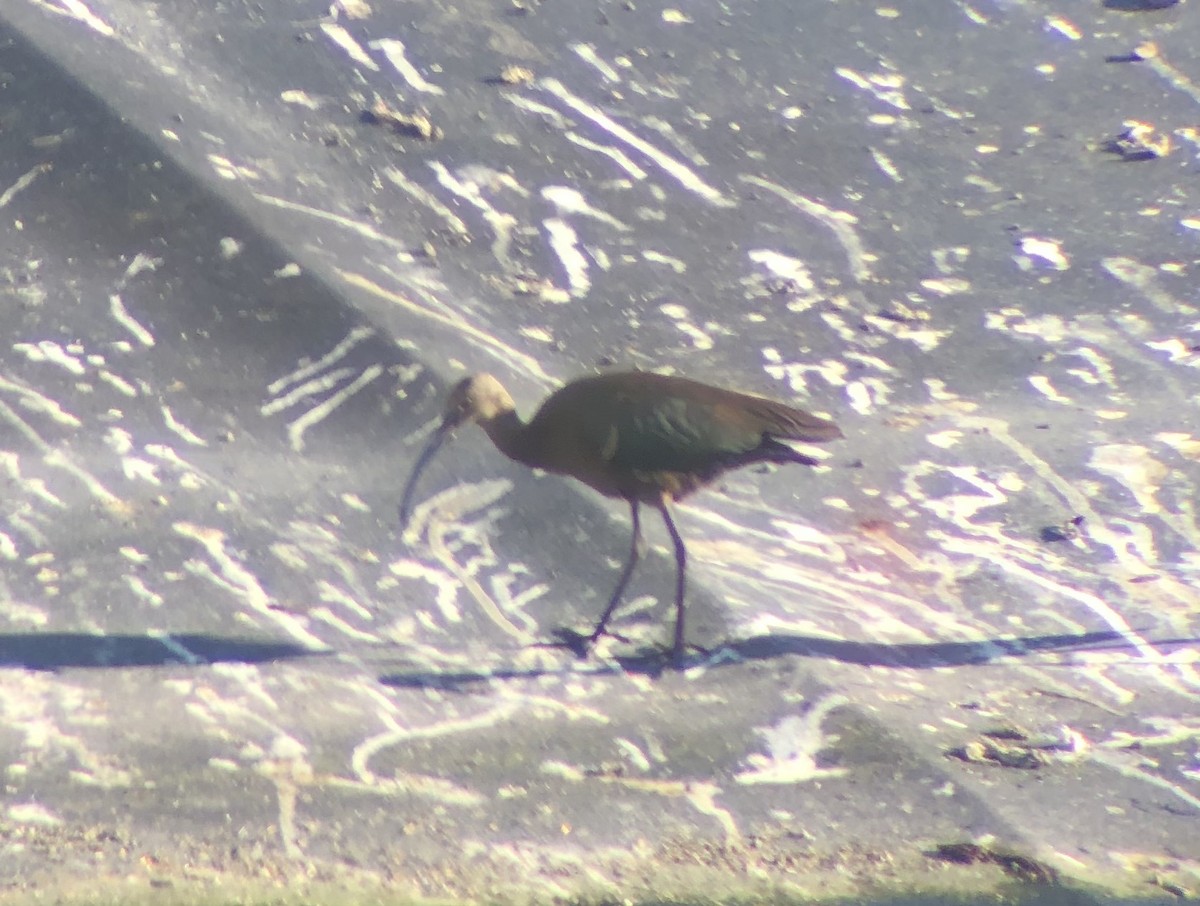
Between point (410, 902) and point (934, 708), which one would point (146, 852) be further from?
point (934, 708)

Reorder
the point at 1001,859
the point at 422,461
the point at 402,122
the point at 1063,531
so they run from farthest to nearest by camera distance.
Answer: the point at 402,122
the point at 1063,531
the point at 422,461
the point at 1001,859

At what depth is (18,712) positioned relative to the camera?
2639 millimetres

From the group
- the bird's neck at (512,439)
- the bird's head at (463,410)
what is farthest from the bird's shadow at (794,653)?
the bird's neck at (512,439)

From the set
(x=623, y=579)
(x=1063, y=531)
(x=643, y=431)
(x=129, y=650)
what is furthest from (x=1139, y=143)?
(x=129, y=650)

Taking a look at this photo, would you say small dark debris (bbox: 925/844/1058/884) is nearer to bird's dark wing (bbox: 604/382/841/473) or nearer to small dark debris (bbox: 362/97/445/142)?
bird's dark wing (bbox: 604/382/841/473)

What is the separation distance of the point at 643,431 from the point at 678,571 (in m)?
0.42

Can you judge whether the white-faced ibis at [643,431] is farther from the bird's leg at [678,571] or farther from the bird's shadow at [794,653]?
the bird's shadow at [794,653]

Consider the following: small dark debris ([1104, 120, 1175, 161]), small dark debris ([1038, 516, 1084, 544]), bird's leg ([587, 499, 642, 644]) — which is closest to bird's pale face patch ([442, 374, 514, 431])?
bird's leg ([587, 499, 642, 644])

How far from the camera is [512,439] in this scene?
11.9 feet

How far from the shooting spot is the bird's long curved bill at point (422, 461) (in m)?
3.29

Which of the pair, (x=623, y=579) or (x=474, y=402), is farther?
(x=474, y=402)

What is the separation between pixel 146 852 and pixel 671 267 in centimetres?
223

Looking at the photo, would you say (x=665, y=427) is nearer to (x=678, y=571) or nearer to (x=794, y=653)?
(x=678, y=571)

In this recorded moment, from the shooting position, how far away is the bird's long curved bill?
3293mm
